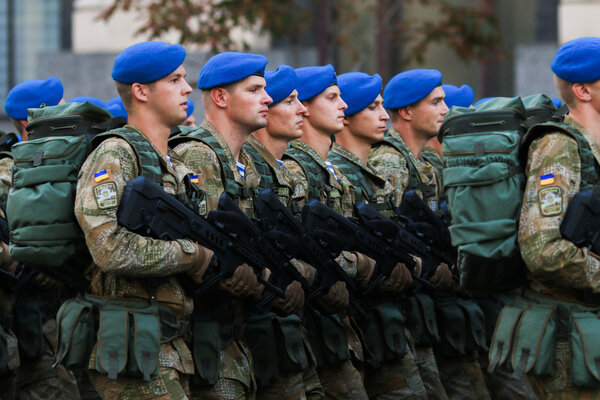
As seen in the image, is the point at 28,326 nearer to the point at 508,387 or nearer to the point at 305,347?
the point at 305,347

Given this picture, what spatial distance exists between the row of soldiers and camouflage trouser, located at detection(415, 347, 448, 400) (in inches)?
0.4

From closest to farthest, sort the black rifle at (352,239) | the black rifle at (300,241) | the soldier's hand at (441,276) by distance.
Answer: the black rifle at (300,241) → the black rifle at (352,239) → the soldier's hand at (441,276)

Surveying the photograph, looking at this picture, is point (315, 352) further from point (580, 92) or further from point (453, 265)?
point (580, 92)

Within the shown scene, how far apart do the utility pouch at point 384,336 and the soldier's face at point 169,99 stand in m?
2.21

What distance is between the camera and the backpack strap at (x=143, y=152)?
555 cm

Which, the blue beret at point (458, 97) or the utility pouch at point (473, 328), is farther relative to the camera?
the blue beret at point (458, 97)

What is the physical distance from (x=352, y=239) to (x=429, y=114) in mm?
1723

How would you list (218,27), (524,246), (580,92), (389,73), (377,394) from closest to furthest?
(524,246) < (580,92) < (377,394) < (218,27) < (389,73)

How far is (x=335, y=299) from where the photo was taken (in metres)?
6.96

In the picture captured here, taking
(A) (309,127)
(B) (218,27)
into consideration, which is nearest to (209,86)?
(A) (309,127)

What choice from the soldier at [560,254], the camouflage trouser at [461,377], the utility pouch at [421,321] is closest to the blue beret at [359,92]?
the utility pouch at [421,321]

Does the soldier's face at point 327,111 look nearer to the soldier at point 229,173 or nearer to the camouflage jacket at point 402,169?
the camouflage jacket at point 402,169

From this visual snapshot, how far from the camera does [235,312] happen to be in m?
6.12

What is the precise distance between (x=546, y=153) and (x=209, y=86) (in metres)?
1.96
